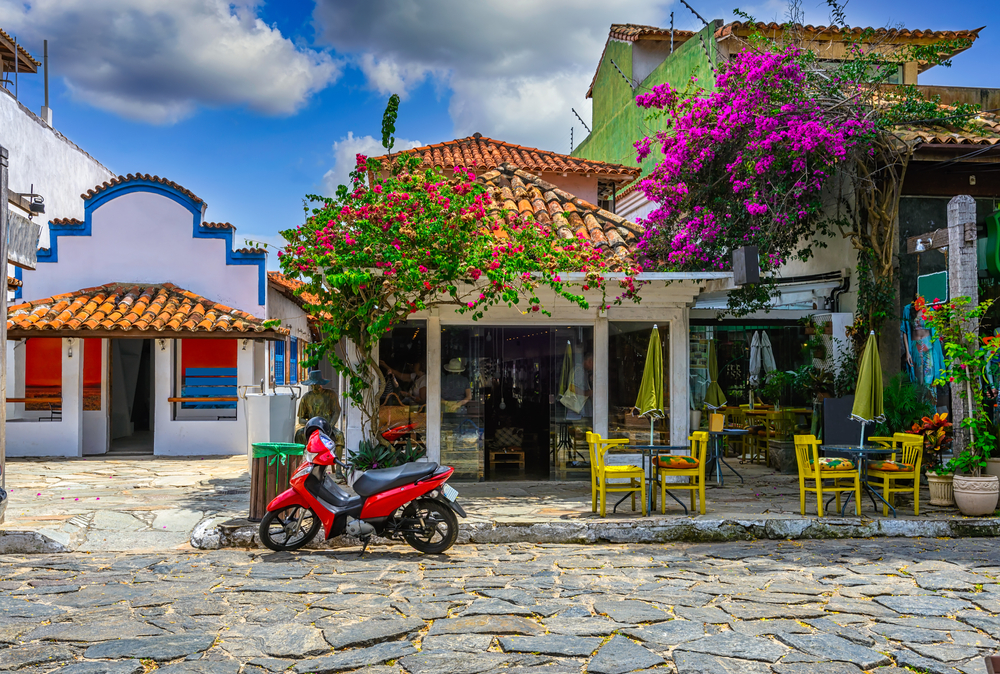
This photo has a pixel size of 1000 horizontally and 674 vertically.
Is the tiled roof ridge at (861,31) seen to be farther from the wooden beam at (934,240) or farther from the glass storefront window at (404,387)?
the glass storefront window at (404,387)

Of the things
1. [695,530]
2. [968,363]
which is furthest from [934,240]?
[695,530]

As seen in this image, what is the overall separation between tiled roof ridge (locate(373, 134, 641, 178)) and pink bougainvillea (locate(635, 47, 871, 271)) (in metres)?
3.70

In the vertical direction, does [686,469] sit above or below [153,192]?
below

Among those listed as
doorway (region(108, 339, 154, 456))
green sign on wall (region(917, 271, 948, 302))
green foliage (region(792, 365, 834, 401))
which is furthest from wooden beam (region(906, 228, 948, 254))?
doorway (region(108, 339, 154, 456))

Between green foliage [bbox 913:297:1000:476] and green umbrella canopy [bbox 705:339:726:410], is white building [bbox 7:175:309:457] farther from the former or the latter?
green foliage [bbox 913:297:1000:476]

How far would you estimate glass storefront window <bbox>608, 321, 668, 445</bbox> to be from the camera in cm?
1108

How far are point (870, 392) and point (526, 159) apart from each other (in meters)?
9.82

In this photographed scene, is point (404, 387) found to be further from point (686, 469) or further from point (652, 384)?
point (686, 469)

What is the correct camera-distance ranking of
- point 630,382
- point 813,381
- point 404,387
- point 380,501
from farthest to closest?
point 813,381 < point 630,382 < point 404,387 < point 380,501

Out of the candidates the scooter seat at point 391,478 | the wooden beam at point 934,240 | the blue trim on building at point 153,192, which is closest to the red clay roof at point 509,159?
the blue trim on building at point 153,192

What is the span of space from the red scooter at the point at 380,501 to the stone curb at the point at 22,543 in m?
2.24

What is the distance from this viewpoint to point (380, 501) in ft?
24.5

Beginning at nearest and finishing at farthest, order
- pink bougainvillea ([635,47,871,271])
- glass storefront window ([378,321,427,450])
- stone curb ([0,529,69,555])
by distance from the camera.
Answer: stone curb ([0,529,69,555])
glass storefront window ([378,321,427,450])
pink bougainvillea ([635,47,871,271])

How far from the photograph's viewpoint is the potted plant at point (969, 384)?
354 inches
